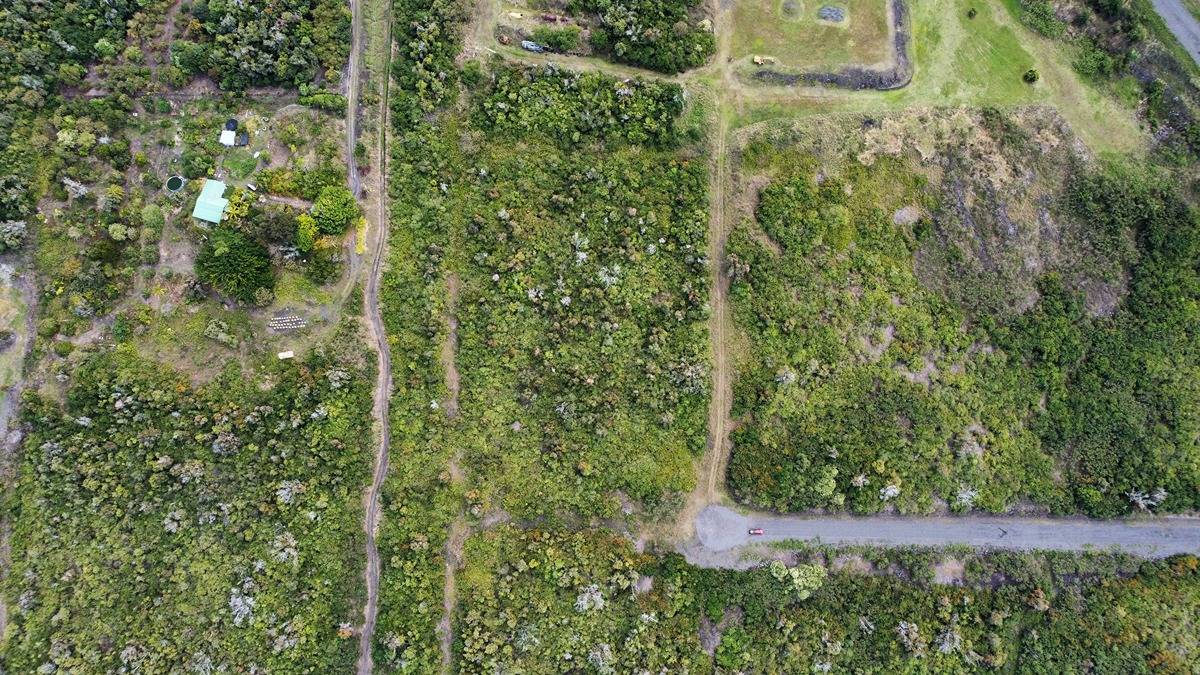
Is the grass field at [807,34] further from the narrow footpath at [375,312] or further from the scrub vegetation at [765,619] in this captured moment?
the scrub vegetation at [765,619]

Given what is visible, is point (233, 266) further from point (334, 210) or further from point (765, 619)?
point (765, 619)

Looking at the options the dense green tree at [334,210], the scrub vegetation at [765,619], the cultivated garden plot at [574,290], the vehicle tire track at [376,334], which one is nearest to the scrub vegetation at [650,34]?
the cultivated garden plot at [574,290]

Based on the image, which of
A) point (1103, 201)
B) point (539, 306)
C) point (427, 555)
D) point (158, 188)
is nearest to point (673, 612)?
point (427, 555)

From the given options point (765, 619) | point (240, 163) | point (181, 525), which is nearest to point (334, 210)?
point (240, 163)

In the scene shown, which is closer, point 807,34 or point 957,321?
point 957,321

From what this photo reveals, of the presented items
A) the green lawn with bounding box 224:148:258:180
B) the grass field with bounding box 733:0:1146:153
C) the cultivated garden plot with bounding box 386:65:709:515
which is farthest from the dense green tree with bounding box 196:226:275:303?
the grass field with bounding box 733:0:1146:153

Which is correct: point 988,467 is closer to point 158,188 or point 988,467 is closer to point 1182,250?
point 1182,250
